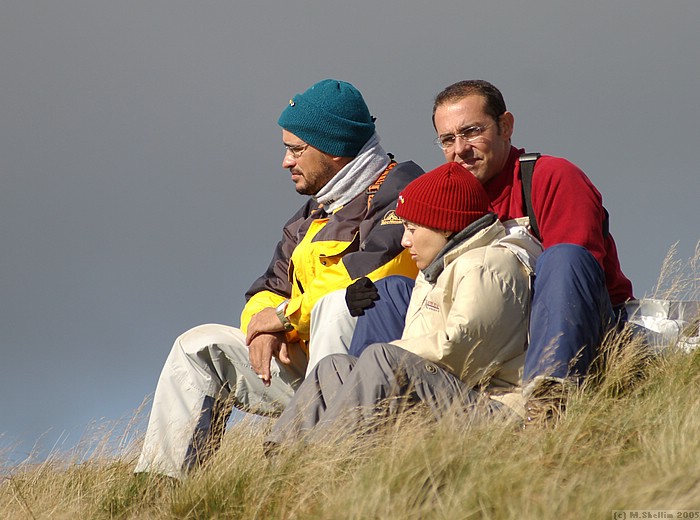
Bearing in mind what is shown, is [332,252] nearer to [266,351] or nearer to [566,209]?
[266,351]

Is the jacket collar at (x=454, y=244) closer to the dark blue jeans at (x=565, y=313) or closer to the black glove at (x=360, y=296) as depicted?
the dark blue jeans at (x=565, y=313)

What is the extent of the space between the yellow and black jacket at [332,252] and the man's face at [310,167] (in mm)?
166

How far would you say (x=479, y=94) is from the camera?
6160 millimetres

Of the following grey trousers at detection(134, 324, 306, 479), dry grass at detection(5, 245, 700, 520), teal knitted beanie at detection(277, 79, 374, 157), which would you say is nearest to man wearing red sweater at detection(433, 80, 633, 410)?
dry grass at detection(5, 245, 700, 520)

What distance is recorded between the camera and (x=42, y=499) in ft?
19.0

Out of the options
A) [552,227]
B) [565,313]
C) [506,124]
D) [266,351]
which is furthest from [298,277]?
[565,313]

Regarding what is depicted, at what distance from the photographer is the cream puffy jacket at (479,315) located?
4.83m

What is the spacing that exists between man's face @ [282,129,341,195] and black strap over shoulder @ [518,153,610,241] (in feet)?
4.44

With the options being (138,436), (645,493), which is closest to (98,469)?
(138,436)

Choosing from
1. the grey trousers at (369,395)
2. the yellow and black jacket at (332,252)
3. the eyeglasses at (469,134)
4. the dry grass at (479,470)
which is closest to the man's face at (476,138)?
the eyeglasses at (469,134)

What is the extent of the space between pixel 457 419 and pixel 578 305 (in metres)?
0.80

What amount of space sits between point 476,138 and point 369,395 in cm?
193

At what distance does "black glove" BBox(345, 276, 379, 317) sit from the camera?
563 cm

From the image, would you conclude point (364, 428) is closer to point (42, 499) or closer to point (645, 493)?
point (645, 493)
